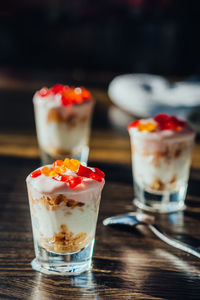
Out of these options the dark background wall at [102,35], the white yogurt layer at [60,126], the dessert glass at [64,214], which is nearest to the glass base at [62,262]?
the dessert glass at [64,214]

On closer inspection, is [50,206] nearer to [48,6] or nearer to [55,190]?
[55,190]

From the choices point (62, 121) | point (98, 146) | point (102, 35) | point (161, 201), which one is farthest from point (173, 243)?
point (102, 35)

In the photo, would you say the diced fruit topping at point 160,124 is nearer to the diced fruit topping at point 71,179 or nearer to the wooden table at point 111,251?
the wooden table at point 111,251

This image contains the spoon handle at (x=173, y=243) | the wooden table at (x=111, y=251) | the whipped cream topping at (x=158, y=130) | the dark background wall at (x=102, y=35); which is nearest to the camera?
the wooden table at (x=111, y=251)

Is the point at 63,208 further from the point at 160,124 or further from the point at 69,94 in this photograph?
the point at 69,94

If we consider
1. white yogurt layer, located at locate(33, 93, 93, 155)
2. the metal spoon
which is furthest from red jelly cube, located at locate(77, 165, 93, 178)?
white yogurt layer, located at locate(33, 93, 93, 155)

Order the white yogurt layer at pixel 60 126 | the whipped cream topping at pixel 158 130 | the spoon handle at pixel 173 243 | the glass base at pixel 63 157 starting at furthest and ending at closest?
the glass base at pixel 63 157
the white yogurt layer at pixel 60 126
the whipped cream topping at pixel 158 130
the spoon handle at pixel 173 243
